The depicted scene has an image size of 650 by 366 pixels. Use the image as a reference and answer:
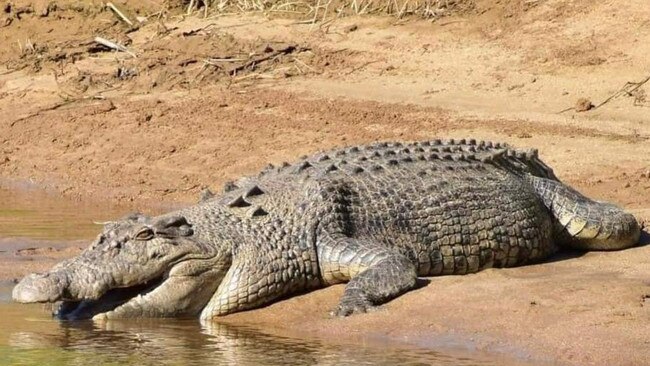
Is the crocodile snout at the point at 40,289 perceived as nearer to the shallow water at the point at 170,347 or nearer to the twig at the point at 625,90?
the shallow water at the point at 170,347

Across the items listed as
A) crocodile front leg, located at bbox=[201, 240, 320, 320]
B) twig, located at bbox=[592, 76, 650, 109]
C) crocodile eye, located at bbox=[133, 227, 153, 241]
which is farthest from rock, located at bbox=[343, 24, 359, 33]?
crocodile eye, located at bbox=[133, 227, 153, 241]

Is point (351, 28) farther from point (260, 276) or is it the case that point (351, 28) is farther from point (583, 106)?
point (260, 276)

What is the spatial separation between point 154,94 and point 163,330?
7416 millimetres

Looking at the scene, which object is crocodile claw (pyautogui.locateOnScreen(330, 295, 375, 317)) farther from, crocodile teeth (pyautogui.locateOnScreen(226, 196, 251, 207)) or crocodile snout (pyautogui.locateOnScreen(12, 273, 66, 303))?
crocodile snout (pyautogui.locateOnScreen(12, 273, 66, 303))

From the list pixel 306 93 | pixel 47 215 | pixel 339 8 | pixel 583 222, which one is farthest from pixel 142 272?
pixel 339 8

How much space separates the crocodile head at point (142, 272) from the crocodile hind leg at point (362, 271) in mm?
594

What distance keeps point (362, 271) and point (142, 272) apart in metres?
1.21

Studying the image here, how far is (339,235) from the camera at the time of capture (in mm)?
8430

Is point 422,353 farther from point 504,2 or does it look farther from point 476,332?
point 504,2

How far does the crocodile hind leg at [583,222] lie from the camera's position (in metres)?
9.46

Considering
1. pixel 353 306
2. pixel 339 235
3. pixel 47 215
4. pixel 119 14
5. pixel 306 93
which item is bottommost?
pixel 353 306

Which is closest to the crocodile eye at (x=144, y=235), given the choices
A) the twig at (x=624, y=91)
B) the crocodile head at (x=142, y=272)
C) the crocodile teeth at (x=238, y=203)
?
the crocodile head at (x=142, y=272)

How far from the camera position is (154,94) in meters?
Result: 15.1

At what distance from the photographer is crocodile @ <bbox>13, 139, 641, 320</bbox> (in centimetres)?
806
